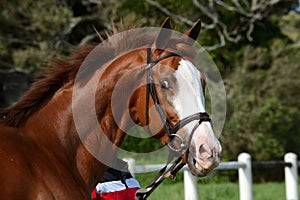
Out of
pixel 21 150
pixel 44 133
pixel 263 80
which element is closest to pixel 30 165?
pixel 21 150

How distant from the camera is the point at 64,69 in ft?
12.1

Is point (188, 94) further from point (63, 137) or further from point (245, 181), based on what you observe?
point (245, 181)

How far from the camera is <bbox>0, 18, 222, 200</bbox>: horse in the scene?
3.26 m

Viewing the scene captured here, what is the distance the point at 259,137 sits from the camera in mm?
16484

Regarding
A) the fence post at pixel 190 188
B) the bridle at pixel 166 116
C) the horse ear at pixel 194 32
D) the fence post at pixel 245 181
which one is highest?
the horse ear at pixel 194 32

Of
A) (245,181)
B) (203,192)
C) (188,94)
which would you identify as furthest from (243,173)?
(188,94)

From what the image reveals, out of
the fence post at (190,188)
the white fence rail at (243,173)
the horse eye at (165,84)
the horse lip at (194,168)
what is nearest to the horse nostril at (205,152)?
the horse lip at (194,168)

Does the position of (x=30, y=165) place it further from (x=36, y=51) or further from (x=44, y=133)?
(x=36, y=51)

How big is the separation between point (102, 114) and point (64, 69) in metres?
0.38

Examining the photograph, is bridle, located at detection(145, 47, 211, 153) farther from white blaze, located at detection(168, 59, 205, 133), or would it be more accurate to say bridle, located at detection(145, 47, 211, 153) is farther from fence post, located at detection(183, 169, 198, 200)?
fence post, located at detection(183, 169, 198, 200)

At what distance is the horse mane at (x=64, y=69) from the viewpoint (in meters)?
3.57

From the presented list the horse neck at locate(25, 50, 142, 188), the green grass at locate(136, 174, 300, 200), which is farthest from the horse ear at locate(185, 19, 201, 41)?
A: the green grass at locate(136, 174, 300, 200)

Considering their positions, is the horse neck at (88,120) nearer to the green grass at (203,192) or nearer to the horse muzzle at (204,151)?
the horse muzzle at (204,151)

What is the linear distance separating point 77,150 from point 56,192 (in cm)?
42
